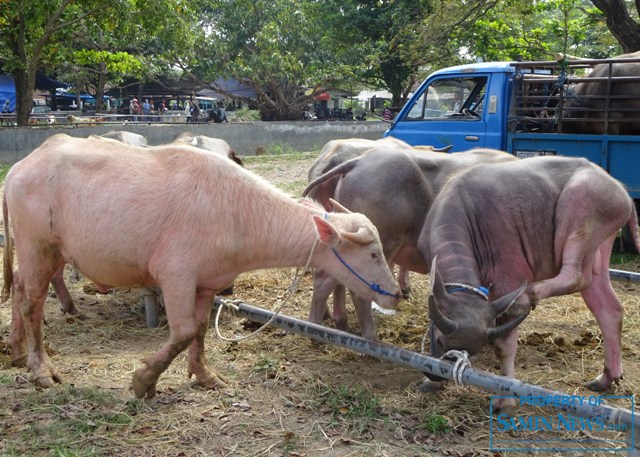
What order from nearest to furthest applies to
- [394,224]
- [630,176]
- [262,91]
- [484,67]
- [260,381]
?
[260,381]
[394,224]
[630,176]
[484,67]
[262,91]

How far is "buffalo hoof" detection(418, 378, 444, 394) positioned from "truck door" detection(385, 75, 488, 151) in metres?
5.29

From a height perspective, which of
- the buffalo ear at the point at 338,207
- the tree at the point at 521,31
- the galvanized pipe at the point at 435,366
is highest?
the tree at the point at 521,31

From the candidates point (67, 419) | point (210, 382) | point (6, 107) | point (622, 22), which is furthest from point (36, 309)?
point (6, 107)

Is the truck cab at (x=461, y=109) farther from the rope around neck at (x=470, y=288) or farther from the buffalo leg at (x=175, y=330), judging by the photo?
the buffalo leg at (x=175, y=330)

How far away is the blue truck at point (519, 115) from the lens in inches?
318

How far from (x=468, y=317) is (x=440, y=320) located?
0.22 m

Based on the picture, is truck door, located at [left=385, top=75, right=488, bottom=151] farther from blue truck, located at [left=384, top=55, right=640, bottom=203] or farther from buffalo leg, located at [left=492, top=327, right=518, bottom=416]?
buffalo leg, located at [left=492, top=327, right=518, bottom=416]

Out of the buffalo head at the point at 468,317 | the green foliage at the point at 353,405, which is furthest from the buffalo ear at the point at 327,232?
the green foliage at the point at 353,405

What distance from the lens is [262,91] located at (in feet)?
91.8

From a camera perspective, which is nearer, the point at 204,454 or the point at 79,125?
the point at 204,454

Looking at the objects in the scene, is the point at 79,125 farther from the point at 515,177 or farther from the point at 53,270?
the point at 515,177

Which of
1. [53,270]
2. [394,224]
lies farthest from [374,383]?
[53,270]

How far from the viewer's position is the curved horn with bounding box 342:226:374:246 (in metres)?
4.36

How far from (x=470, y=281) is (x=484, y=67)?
5.64m
